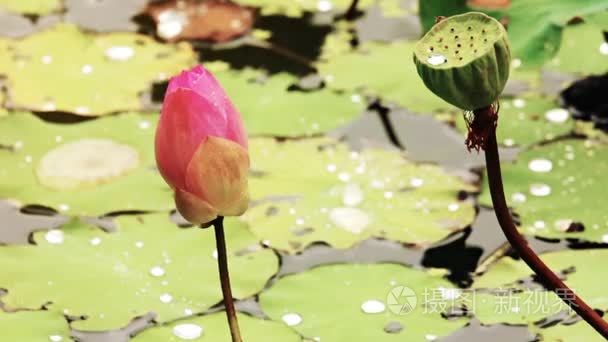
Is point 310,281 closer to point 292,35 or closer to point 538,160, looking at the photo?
point 538,160

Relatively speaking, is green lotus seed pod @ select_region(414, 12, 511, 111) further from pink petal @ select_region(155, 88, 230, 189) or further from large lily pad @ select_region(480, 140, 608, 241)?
large lily pad @ select_region(480, 140, 608, 241)

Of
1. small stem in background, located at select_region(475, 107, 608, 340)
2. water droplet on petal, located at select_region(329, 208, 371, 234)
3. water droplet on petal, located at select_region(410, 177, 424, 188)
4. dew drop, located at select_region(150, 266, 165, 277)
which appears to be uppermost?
small stem in background, located at select_region(475, 107, 608, 340)

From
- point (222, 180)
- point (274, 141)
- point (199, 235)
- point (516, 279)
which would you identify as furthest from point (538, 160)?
point (222, 180)

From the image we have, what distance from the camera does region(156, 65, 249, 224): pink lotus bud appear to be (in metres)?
0.85

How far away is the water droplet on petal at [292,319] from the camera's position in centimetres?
111

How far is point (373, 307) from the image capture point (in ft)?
3.73

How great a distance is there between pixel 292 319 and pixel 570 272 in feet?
1.04

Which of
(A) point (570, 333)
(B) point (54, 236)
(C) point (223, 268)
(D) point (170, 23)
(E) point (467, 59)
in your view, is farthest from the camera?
(D) point (170, 23)

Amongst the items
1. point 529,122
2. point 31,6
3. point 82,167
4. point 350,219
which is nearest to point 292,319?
point 350,219

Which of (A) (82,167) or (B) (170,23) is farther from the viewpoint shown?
(B) (170,23)

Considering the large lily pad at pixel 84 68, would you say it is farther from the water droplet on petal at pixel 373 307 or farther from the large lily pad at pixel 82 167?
the water droplet on petal at pixel 373 307

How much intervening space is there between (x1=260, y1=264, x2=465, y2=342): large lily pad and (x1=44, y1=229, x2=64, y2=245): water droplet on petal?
26 centimetres

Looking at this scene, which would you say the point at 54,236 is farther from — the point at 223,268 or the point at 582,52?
the point at 582,52

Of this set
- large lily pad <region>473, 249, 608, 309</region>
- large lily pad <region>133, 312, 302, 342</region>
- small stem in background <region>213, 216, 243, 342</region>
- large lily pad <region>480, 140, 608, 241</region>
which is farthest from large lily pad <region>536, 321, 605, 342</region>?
small stem in background <region>213, 216, 243, 342</region>
